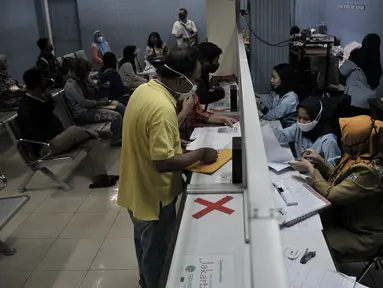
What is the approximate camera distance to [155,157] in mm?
1927

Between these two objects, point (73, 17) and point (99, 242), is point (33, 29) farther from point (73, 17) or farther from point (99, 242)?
point (99, 242)

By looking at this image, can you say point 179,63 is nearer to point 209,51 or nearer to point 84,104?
point 209,51

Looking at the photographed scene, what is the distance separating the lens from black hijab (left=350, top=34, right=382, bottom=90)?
5.48 metres

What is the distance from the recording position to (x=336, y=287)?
1606 mm

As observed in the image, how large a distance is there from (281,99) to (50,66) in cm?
435

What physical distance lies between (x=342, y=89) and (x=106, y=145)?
10.2 ft

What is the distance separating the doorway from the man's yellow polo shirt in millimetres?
9250

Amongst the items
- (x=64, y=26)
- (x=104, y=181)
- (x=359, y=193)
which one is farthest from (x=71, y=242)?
(x=64, y=26)

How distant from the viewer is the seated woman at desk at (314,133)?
2.94 meters

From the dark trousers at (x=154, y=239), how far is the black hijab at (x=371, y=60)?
421cm

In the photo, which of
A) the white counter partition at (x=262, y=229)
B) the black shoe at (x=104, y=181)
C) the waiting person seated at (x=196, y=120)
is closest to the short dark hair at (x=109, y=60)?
the black shoe at (x=104, y=181)

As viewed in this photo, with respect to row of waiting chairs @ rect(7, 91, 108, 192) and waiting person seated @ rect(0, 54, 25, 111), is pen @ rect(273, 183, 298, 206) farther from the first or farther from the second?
waiting person seated @ rect(0, 54, 25, 111)

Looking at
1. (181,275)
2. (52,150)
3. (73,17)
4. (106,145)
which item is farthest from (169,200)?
(73,17)

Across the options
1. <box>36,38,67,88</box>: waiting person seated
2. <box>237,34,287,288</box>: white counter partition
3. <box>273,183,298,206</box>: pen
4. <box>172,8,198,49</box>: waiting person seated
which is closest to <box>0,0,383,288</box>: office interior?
<box>237,34,287,288</box>: white counter partition
